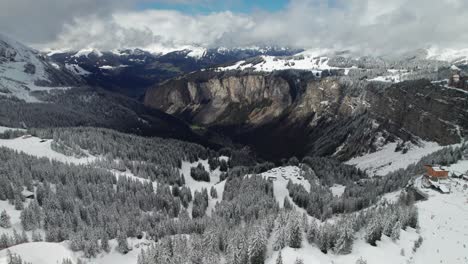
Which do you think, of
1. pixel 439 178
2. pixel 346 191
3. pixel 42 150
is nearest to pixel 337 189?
pixel 346 191

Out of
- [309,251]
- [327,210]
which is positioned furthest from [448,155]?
[309,251]

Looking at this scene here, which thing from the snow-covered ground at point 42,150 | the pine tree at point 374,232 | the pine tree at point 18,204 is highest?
the snow-covered ground at point 42,150

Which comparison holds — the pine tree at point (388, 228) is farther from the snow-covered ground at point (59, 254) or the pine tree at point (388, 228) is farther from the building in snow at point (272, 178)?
the building in snow at point (272, 178)

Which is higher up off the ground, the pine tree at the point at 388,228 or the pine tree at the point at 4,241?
the pine tree at the point at 388,228

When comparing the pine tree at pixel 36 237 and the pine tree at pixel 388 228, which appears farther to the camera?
the pine tree at pixel 36 237

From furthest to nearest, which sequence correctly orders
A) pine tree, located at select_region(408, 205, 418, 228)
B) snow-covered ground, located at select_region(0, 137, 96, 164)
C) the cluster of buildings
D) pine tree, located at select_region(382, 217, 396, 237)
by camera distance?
snow-covered ground, located at select_region(0, 137, 96, 164), the cluster of buildings, pine tree, located at select_region(408, 205, 418, 228), pine tree, located at select_region(382, 217, 396, 237)

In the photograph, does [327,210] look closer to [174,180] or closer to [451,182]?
[451,182]

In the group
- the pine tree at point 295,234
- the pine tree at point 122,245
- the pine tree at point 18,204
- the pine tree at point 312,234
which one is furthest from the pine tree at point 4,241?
the pine tree at point 312,234

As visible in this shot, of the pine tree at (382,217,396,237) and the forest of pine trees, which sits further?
the forest of pine trees

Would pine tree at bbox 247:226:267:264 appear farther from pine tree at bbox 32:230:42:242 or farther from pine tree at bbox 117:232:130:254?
pine tree at bbox 32:230:42:242

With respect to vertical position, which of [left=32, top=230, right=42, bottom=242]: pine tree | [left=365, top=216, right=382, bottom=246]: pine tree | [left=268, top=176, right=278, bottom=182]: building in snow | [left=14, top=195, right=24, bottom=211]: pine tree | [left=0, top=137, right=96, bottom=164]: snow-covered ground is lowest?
[left=268, top=176, right=278, bottom=182]: building in snow

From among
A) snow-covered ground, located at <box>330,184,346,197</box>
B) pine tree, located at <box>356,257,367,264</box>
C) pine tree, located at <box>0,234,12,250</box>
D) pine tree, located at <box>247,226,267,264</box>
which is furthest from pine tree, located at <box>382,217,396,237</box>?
pine tree, located at <box>0,234,12,250</box>

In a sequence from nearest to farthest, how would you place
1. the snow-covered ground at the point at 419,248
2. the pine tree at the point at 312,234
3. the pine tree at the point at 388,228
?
1. the snow-covered ground at the point at 419,248
2. the pine tree at the point at 388,228
3. the pine tree at the point at 312,234
